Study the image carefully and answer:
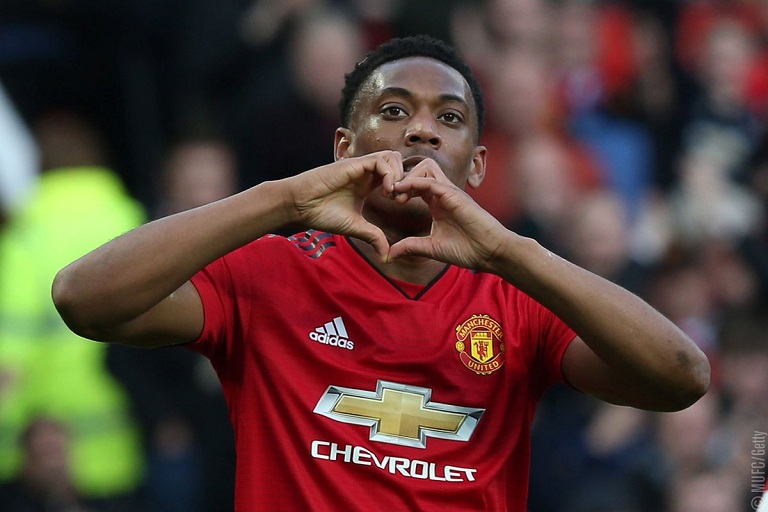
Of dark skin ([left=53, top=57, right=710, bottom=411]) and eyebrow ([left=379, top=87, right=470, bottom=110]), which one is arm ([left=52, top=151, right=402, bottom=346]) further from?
eyebrow ([left=379, top=87, right=470, bottom=110])

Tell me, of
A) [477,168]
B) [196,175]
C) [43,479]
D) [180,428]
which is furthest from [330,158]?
[477,168]

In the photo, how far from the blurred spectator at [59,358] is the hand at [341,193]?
3.21 meters

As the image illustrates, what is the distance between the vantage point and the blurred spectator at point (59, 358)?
20.2ft

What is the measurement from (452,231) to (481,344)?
41 centimetres

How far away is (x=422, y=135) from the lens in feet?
12.1

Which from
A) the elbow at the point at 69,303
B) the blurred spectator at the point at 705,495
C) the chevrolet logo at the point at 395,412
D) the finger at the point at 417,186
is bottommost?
the chevrolet logo at the point at 395,412

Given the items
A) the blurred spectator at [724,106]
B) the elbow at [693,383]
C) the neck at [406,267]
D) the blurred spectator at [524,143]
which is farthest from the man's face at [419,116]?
the blurred spectator at [724,106]

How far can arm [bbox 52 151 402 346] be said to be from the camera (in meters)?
3.20

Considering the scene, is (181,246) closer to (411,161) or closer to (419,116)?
(411,161)

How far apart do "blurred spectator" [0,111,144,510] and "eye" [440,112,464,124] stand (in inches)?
119

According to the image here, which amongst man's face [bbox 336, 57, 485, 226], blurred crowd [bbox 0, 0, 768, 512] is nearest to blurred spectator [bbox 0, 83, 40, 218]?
blurred crowd [bbox 0, 0, 768, 512]

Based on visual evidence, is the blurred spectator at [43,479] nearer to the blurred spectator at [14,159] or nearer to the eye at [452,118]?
the blurred spectator at [14,159]

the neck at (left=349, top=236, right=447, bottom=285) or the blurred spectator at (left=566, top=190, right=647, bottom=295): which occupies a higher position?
the blurred spectator at (left=566, top=190, right=647, bottom=295)

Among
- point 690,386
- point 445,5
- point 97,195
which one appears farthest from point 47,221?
point 690,386
